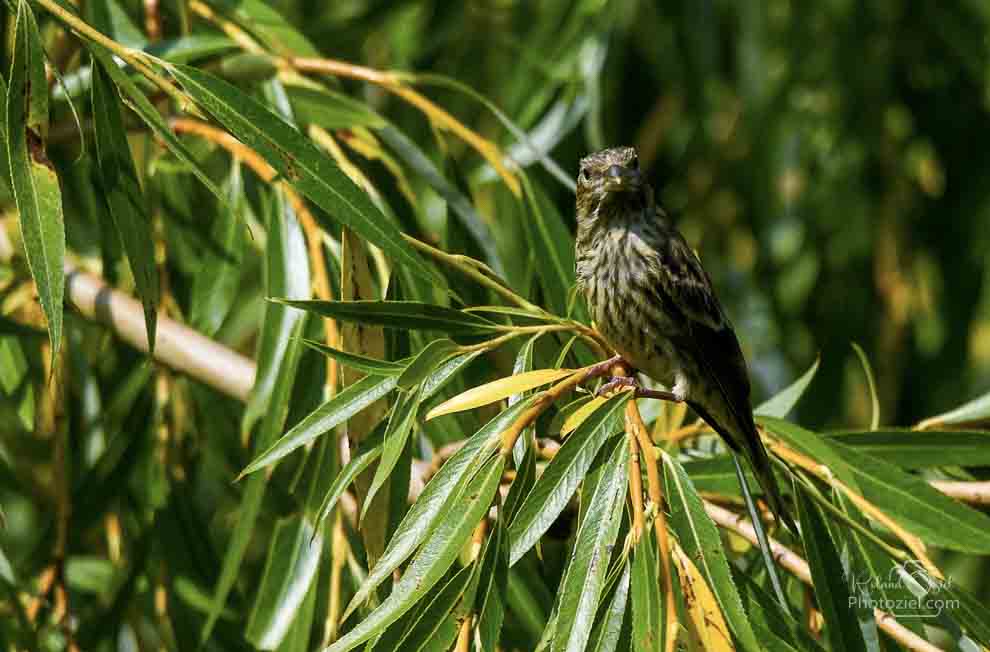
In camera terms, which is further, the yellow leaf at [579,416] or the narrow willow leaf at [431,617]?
the yellow leaf at [579,416]

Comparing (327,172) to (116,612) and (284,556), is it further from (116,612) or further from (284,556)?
(116,612)

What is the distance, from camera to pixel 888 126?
505 cm

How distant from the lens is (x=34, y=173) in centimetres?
189

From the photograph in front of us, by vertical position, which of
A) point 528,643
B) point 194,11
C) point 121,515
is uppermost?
point 194,11

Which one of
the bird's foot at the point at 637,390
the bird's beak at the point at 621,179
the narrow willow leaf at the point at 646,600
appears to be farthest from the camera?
the bird's beak at the point at 621,179

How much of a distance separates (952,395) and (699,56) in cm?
157

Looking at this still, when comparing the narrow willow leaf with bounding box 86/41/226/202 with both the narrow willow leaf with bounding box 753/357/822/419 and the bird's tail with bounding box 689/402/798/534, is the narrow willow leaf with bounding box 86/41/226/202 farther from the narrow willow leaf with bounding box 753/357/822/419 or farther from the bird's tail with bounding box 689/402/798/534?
the narrow willow leaf with bounding box 753/357/822/419

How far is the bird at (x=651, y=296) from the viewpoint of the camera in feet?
8.79

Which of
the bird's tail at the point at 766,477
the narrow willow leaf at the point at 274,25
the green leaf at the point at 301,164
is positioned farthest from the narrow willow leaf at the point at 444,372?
the narrow willow leaf at the point at 274,25

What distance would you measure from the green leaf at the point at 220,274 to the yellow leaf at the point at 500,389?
3.32ft

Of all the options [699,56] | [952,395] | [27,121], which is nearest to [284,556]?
[27,121]

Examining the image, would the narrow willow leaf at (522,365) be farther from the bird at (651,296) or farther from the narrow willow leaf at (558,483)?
the bird at (651,296)

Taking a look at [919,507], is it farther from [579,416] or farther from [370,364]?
[370,364]

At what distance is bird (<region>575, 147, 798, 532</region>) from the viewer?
2.68 metres
